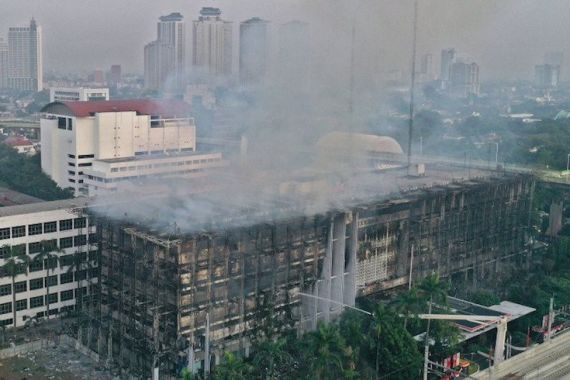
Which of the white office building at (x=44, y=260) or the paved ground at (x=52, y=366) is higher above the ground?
the white office building at (x=44, y=260)

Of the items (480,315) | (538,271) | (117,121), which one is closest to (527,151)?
(538,271)

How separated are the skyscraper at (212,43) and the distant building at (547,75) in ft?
168

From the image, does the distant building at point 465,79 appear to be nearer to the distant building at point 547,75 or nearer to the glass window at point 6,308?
the distant building at point 547,75

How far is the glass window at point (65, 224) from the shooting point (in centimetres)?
1319

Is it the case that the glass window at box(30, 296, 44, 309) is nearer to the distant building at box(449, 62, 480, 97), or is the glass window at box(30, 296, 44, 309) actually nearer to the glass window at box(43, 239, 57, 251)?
the glass window at box(43, 239, 57, 251)

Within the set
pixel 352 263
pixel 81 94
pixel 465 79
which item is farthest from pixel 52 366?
pixel 465 79

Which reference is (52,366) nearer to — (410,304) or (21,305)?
(21,305)

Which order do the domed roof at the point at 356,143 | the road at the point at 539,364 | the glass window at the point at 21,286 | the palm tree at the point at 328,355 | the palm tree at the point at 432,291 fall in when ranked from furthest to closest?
the domed roof at the point at 356,143
the glass window at the point at 21,286
the road at the point at 539,364
the palm tree at the point at 432,291
the palm tree at the point at 328,355

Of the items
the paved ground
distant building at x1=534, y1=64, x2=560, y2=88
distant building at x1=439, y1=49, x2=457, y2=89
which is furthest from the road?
distant building at x1=534, y1=64, x2=560, y2=88

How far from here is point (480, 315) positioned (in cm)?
1198

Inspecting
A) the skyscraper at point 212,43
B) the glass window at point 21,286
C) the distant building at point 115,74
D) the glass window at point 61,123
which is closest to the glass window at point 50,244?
the glass window at point 21,286

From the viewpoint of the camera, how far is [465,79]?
170ft

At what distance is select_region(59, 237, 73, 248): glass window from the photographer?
1323 centimetres

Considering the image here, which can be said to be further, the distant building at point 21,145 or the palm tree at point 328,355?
the distant building at point 21,145
